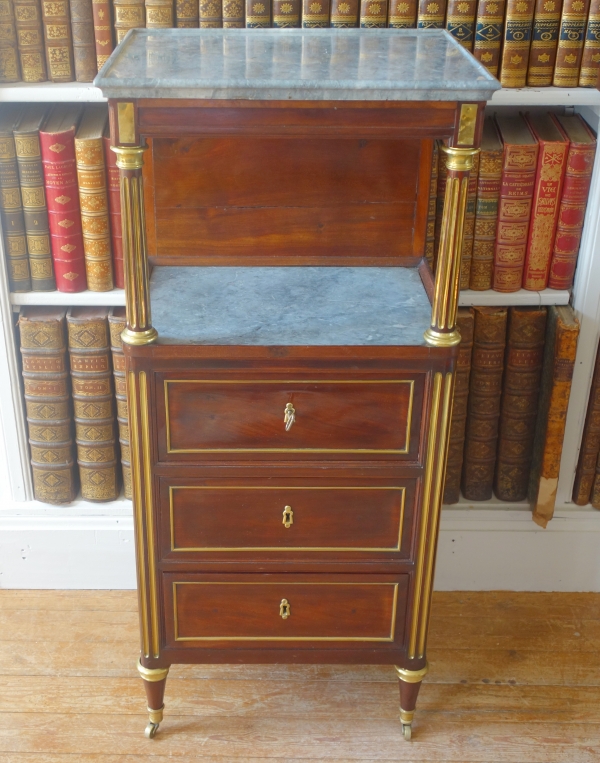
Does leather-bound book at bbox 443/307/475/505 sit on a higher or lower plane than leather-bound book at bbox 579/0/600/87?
lower

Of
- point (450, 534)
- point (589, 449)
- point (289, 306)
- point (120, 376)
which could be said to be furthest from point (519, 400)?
point (120, 376)

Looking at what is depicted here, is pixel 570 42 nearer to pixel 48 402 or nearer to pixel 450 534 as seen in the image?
pixel 450 534

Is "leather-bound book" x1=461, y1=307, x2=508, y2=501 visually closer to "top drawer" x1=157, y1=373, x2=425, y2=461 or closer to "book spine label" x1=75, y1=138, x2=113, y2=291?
"top drawer" x1=157, y1=373, x2=425, y2=461

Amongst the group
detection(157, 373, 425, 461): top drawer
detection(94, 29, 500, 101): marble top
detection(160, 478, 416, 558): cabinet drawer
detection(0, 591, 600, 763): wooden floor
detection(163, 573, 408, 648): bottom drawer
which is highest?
detection(94, 29, 500, 101): marble top

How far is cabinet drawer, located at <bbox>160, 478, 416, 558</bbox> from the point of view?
179 centimetres

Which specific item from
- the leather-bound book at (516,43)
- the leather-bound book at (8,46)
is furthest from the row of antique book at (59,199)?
the leather-bound book at (516,43)

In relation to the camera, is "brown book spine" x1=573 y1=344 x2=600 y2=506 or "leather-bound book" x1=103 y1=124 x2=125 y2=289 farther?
"brown book spine" x1=573 y1=344 x2=600 y2=506

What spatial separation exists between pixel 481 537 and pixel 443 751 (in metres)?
0.56

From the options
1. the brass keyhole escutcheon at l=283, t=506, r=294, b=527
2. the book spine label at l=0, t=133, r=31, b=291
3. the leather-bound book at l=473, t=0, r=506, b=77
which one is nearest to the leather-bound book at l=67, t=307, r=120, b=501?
the book spine label at l=0, t=133, r=31, b=291

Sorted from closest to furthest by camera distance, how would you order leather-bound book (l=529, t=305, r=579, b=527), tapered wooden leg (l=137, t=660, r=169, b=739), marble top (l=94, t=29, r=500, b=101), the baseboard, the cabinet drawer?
marble top (l=94, t=29, r=500, b=101), the cabinet drawer, tapered wooden leg (l=137, t=660, r=169, b=739), leather-bound book (l=529, t=305, r=579, b=527), the baseboard

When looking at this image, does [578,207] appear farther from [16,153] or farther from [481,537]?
[16,153]

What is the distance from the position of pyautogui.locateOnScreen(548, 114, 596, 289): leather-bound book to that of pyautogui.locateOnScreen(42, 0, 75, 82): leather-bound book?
1039 millimetres

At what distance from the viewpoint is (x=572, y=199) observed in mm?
2027

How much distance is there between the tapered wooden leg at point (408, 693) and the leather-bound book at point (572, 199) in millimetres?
895
